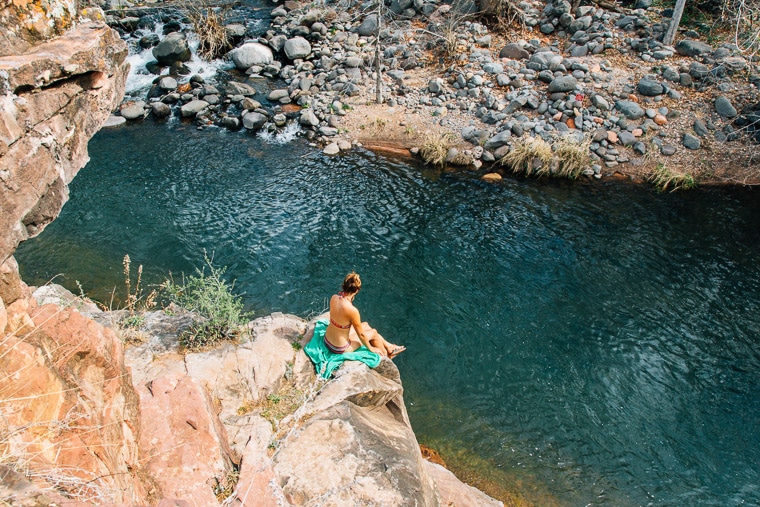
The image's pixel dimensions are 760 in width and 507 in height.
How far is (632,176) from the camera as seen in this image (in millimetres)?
16453

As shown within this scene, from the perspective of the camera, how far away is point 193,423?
516 centimetres

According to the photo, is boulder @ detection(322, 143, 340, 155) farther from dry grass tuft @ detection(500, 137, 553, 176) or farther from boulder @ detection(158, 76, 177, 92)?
boulder @ detection(158, 76, 177, 92)

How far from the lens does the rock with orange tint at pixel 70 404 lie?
3.43m

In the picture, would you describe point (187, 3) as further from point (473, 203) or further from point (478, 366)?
point (478, 366)

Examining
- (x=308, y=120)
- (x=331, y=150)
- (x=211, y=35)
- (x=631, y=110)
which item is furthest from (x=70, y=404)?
(x=211, y=35)

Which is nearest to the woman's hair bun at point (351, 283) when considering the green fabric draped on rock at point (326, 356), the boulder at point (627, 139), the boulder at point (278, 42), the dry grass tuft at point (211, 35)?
the green fabric draped on rock at point (326, 356)

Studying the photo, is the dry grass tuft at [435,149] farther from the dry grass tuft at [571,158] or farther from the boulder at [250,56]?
the boulder at [250,56]

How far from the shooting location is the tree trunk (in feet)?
60.0

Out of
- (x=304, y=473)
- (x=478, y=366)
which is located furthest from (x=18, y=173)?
(x=478, y=366)

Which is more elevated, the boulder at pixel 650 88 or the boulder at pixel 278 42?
the boulder at pixel 650 88

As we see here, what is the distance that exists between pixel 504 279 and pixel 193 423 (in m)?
8.46

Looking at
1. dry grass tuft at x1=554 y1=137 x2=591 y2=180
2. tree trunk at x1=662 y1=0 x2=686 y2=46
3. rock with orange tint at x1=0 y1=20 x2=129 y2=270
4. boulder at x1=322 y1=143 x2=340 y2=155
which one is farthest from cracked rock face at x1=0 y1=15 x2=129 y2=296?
tree trunk at x1=662 y1=0 x2=686 y2=46

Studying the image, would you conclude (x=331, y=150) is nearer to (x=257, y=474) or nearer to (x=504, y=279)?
(x=504, y=279)

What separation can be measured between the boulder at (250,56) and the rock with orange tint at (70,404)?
18485 millimetres
